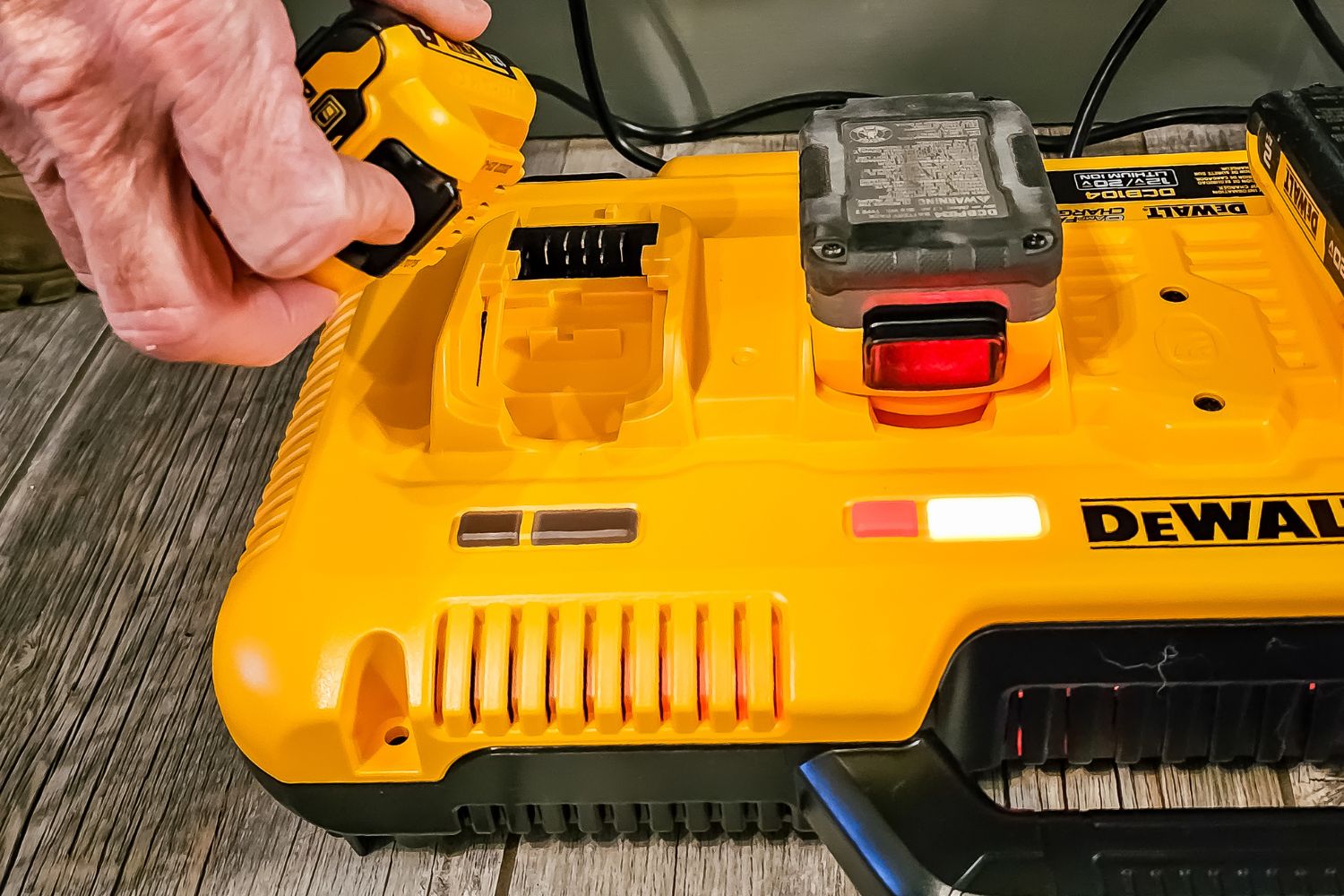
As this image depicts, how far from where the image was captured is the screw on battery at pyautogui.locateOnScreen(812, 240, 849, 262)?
1.78 feet

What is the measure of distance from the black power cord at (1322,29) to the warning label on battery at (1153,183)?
33cm

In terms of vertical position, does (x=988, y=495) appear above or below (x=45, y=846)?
above

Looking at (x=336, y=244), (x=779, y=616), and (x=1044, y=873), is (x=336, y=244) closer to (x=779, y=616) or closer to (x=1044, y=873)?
(x=779, y=616)

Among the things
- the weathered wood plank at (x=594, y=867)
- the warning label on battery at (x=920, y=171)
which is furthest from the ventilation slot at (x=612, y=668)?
the warning label on battery at (x=920, y=171)

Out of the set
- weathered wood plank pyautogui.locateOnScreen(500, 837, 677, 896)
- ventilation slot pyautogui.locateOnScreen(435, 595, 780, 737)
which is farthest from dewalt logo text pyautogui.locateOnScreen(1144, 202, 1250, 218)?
weathered wood plank pyautogui.locateOnScreen(500, 837, 677, 896)

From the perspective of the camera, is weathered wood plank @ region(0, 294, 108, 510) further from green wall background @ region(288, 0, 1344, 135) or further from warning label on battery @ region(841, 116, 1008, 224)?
warning label on battery @ region(841, 116, 1008, 224)

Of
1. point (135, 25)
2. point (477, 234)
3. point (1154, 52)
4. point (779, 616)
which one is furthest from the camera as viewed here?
point (1154, 52)

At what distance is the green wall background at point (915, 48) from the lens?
1.03m

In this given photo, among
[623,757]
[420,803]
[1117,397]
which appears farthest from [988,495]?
[420,803]

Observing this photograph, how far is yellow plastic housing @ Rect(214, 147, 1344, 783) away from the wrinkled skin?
0.13 metres

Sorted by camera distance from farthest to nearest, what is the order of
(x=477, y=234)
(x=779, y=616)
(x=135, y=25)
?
(x=477, y=234) → (x=779, y=616) → (x=135, y=25)

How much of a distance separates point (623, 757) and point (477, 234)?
34cm

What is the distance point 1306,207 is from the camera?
61 centimetres

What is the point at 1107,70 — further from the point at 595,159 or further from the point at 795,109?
the point at 595,159
